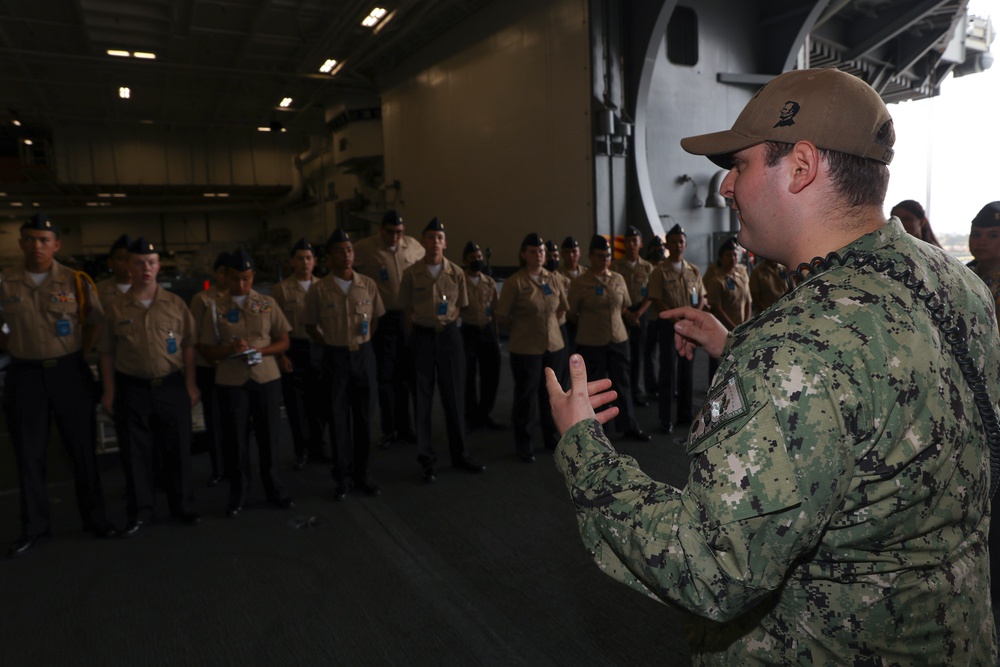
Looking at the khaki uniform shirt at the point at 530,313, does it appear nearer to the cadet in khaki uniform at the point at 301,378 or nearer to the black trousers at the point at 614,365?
the black trousers at the point at 614,365

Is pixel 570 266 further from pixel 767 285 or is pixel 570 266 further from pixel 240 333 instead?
pixel 240 333

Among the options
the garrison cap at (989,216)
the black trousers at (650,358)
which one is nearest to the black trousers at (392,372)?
the black trousers at (650,358)

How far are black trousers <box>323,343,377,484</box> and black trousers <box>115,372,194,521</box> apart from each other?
33.8 inches

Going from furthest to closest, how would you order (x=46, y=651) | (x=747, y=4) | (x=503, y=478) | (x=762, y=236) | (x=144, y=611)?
(x=747, y=4), (x=503, y=478), (x=144, y=611), (x=46, y=651), (x=762, y=236)

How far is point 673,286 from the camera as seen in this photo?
562 cm

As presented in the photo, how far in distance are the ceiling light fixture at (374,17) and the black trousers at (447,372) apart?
25.2ft

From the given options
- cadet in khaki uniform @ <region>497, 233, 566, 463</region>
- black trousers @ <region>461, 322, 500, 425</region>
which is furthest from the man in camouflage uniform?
black trousers @ <region>461, 322, 500, 425</region>

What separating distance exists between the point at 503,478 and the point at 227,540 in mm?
1765

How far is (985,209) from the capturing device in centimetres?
288

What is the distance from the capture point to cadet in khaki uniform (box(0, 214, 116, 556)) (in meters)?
3.37

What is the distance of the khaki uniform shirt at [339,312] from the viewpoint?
411 cm

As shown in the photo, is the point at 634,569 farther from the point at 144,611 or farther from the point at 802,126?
the point at 144,611

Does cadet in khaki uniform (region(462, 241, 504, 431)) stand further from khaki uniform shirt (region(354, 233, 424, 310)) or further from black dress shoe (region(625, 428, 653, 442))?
black dress shoe (region(625, 428, 653, 442))

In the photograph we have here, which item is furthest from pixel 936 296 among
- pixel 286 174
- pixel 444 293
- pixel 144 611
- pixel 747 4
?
pixel 286 174
